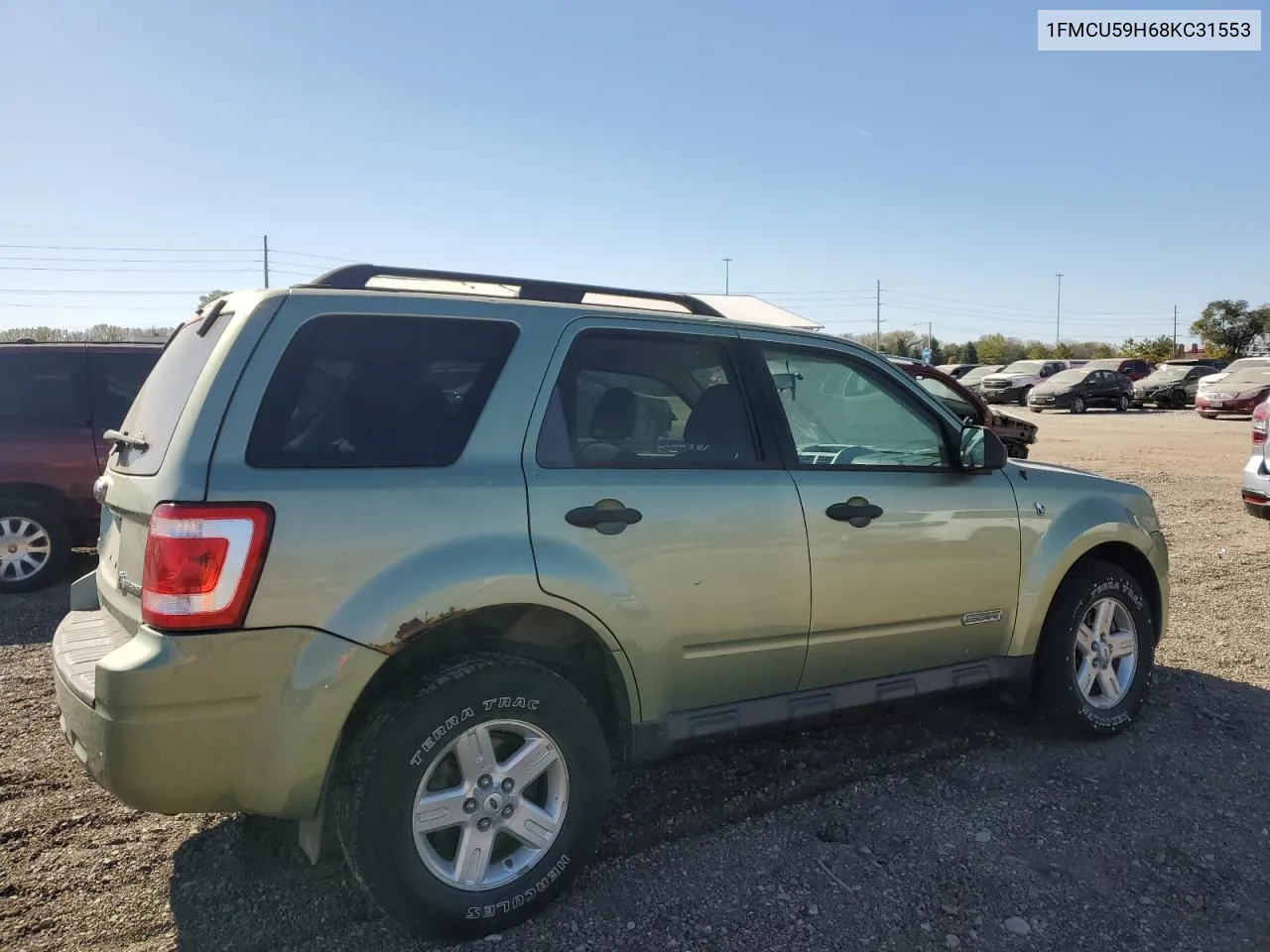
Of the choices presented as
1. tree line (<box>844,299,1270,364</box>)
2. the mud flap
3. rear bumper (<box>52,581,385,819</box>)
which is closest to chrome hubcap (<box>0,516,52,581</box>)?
rear bumper (<box>52,581,385,819</box>)

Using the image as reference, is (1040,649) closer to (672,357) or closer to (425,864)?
(672,357)

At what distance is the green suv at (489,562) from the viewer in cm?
245

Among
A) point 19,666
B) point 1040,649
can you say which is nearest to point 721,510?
point 1040,649

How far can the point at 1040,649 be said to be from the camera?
4109 millimetres

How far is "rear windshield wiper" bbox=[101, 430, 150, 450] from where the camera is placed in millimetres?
2840

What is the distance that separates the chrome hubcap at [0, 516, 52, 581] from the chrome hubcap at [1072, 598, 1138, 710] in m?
6.74

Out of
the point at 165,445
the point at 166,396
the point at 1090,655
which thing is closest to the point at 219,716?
the point at 165,445

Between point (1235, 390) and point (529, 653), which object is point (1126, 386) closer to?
point (1235, 390)

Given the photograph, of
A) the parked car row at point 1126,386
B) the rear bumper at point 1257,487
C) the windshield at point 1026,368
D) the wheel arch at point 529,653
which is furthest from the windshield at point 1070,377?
the wheel arch at point 529,653

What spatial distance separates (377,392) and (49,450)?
519cm

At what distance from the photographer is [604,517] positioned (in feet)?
9.59

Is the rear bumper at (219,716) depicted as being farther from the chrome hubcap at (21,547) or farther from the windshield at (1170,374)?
the windshield at (1170,374)

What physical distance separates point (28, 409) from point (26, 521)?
0.82 m

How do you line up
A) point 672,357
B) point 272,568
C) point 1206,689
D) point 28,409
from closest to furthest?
1. point 272,568
2. point 672,357
3. point 1206,689
4. point 28,409
